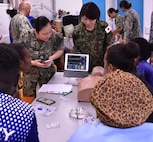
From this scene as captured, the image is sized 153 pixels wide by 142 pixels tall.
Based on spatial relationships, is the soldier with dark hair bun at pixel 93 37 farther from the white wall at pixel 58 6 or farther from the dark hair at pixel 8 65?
the white wall at pixel 58 6

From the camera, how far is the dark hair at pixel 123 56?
4.93 feet

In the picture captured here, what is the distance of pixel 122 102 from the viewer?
89cm

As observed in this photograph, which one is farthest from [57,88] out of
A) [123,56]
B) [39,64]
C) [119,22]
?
[119,22]

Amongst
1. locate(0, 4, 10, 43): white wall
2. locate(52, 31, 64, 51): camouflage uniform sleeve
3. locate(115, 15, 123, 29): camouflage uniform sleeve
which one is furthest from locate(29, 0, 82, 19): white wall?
locate(52, 31, 64, 51): camouflage uniform sleeve

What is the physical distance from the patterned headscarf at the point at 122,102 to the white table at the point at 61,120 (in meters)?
0.45

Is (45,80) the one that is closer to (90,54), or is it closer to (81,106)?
(90,54)

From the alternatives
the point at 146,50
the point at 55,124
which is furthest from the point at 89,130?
the point at 146,50

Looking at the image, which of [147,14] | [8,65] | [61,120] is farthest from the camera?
[147,14]

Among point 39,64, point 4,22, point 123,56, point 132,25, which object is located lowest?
point 39,64

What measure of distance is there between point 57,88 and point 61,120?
55cm

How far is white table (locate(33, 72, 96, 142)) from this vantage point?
1.32m

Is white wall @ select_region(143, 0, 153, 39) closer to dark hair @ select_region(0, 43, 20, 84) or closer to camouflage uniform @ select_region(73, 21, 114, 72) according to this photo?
camouflage uniform @ select_region(73, 21, 114, 72)

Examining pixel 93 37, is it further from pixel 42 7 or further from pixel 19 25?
pixel 42 7

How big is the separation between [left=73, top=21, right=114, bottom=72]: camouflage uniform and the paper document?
1.34 ft
